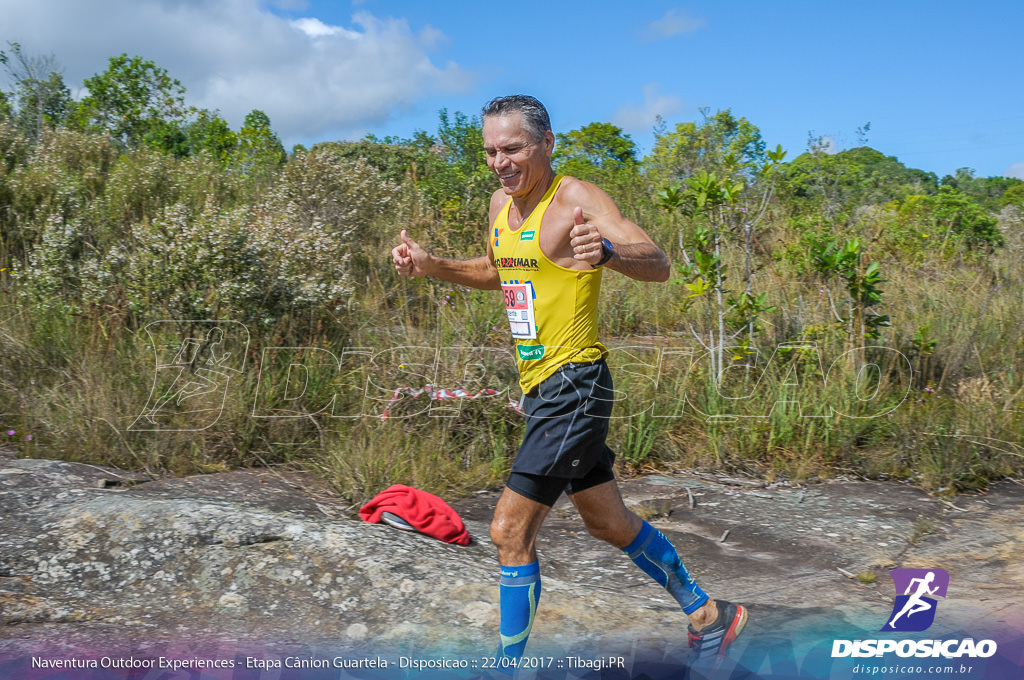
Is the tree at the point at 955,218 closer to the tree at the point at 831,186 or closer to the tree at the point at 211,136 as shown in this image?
the tree at the point at 831,186

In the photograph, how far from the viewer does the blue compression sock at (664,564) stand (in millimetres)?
3299

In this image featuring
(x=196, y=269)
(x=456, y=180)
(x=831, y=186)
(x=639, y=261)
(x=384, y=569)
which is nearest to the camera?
(x=639, y=261)

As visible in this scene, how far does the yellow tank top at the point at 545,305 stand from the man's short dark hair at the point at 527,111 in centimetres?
21

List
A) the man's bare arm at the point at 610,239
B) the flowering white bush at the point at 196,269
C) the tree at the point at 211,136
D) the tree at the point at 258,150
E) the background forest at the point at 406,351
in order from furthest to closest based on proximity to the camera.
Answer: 1. the tree at the point at 211,136
2. the tree at the point at 258,150
3. the flowering white bush at the point at 196,269
4. the background forest at the point at 406,351
5. the man's bare arm at the point at 610,239

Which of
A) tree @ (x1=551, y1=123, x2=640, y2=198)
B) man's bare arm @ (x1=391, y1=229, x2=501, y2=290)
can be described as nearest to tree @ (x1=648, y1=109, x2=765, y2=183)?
tree @ (x1=551, y1=123, x2=640, y2=198)

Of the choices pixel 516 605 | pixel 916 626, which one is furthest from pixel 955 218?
pixel 516 605

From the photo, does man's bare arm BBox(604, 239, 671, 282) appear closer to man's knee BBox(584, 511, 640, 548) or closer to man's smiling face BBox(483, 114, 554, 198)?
man's smiling face BBox(483, 114, 554, 198)

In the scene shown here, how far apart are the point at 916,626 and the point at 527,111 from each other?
108 inches

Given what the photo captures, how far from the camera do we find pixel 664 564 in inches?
130

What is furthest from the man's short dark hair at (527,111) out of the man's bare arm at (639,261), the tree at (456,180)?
the tree at (456,180)

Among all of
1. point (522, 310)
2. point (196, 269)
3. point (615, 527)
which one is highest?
point (196, 269)

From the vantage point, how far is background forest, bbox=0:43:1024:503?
5668 mm

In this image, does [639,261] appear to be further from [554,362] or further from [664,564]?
[664,564]

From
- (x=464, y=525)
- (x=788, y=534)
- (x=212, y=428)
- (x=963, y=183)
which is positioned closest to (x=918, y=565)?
(x=788, y=534)
